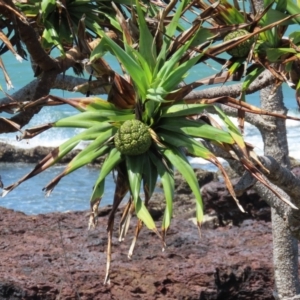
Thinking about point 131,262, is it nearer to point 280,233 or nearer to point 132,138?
point 280,233

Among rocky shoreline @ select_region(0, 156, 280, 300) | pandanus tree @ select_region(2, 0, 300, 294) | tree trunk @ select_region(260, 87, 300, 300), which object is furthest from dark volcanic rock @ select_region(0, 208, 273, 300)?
pandanus tree @ select_region(2, 0, 300, 294)

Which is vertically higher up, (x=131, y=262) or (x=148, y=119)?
(x=148, y=119)

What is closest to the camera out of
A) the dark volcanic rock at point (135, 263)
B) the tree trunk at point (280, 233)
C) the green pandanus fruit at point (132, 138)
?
the green pandanus fruit at point (132, 138)

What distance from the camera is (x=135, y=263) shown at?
6.48 m

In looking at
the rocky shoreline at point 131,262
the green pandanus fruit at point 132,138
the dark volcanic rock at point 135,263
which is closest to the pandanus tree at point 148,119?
the green pandanus fruit at point 132,138

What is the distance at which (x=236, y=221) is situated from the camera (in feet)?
27.8

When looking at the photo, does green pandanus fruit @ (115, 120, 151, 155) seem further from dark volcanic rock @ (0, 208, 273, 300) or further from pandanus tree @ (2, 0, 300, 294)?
dark volcanic rock @ (0, 208, 273, 300)

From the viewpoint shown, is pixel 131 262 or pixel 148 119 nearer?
pixel 148 119

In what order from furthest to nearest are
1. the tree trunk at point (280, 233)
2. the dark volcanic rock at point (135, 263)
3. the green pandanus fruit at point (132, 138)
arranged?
1. the dark volcanic rock at point (135, 263)
2. the tree trunk at point (280, 233)
3. the green pandanus fruit at point (132, 138)

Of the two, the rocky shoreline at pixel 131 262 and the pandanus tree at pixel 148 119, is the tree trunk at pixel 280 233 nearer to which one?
the rocky shoreline at pixel 131 262

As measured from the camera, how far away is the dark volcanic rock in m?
6.11

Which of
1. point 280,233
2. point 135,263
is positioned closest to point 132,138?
point 280,233

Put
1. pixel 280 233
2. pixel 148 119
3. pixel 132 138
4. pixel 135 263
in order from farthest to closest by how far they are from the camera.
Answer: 1. pixel 135 263
2. pixel 280 233
3. pixel 148 119
4. pixel 132 138

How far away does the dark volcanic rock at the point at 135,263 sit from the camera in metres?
6.11
